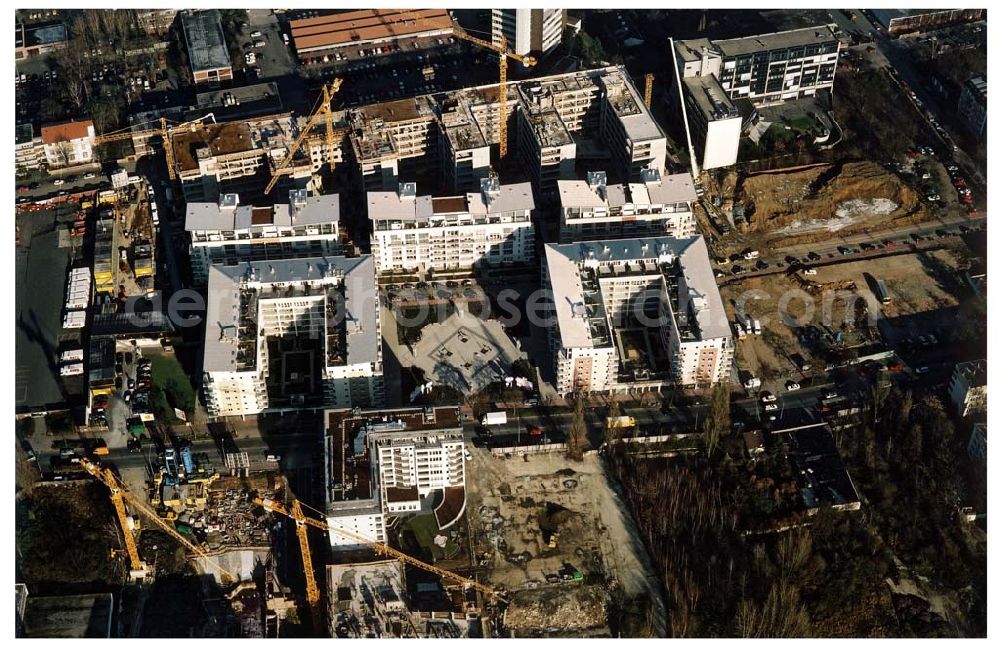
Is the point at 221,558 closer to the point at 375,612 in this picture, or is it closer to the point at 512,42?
the point at 375,612

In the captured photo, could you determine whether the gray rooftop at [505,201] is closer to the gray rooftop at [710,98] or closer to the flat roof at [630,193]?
the flat roof at [630,193]

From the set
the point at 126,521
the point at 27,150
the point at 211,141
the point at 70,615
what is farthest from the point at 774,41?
the point at 70,615

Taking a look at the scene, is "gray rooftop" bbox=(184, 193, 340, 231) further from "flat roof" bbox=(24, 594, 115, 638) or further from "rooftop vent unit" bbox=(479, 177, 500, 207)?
"flat roof" bbox=(24, 594, 115, 638)

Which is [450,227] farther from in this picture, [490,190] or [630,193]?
[630,193]

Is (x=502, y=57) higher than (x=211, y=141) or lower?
higher

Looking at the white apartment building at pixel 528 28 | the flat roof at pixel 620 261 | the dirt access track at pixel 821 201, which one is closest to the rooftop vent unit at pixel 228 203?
the flat roof at pixel 620 261
